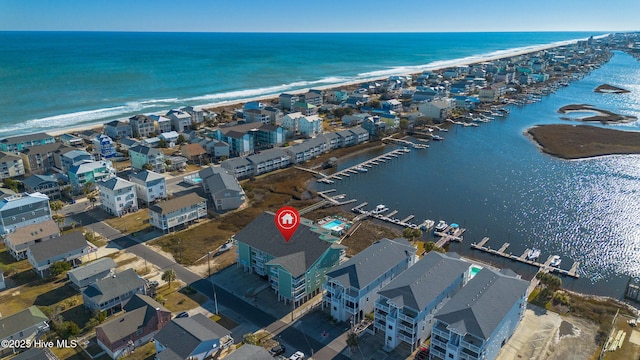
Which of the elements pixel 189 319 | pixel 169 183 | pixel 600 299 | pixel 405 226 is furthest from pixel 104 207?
pixel 600 299

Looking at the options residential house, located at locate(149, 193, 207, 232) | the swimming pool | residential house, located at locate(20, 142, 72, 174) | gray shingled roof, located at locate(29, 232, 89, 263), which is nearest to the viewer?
gray shingled roof, located at locate(29, 232, 89, 263)

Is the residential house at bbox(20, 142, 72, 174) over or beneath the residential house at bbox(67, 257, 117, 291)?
over

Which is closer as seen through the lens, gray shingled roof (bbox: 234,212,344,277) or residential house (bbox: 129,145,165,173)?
gray shingled roof (bbox: 234,212,344,277)

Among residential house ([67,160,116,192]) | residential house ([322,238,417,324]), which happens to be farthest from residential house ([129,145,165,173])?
residential house ([322,238,417,324])

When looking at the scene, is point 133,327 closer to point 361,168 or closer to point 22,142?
point 361,168

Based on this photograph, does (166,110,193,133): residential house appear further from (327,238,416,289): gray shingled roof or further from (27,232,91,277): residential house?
A: (327,238,416,289): gray shingled roof

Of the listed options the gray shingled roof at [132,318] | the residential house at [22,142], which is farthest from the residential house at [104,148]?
the gray shingled roof at [132,318]

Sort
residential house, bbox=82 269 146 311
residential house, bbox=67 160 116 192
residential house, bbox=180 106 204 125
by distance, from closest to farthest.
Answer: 1. residential house, bbox=82 269 146 311
2. residential house, bbox=67 160 116 192
3. residential house, bbox=180 106 204 125

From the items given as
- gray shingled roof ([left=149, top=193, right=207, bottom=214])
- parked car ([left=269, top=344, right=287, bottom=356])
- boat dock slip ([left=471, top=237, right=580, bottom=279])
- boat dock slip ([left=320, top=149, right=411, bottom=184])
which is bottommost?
boat dock slip ([left=471, top=237, right=580, bottom=279])
